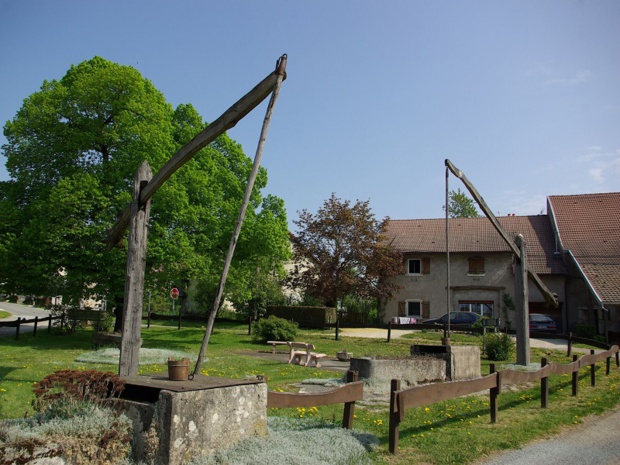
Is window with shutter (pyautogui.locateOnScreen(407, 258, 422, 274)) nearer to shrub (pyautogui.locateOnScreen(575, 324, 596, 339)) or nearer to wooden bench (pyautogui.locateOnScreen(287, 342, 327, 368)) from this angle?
shrub (pyautogui.locateOnScreen(575, 324, 596, 339))

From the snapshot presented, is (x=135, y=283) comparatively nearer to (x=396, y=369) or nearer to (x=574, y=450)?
(x=396, y=369)

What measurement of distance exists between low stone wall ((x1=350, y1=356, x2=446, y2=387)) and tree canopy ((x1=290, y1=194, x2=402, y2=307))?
2407cm

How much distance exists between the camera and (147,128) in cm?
2059

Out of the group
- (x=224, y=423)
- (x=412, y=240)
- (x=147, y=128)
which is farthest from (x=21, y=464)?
(x=412, y=240)

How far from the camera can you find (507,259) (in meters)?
36.5

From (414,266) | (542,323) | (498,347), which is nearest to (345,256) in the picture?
(414,266)

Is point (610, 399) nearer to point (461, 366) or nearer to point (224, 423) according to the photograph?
point (461, 366)

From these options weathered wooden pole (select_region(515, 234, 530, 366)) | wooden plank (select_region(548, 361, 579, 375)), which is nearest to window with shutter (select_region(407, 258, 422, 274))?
weathered wooden pole (select_region(515, 234, 530, 366))

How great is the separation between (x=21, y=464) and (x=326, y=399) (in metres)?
3.29

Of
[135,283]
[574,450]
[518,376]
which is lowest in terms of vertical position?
[574,450]

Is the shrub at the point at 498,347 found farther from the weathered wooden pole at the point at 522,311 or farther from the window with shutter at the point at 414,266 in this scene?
the window with shutter at the point at 414,266

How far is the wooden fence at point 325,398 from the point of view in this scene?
5.79m

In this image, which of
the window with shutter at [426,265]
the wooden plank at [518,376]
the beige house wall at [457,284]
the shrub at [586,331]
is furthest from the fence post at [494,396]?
the window with shutter at [426,265]

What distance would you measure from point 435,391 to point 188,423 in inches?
130
